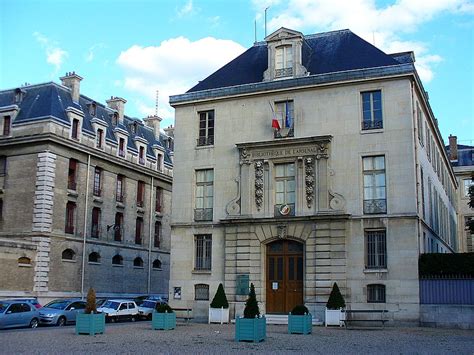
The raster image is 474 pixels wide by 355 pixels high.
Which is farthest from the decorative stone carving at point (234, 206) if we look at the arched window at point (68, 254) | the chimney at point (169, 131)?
the chimney at point (169, 131)

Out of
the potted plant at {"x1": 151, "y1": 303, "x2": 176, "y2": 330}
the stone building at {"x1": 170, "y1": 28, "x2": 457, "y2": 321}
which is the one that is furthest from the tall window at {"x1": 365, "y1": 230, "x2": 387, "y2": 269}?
the potted plant at {"x1": 151, "y1": 303, "x2": 176, "y2": 330}

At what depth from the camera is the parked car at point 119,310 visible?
113 feet

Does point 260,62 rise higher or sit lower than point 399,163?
higher

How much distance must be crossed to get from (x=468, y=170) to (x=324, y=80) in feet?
129

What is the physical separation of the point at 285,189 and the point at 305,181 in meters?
1.19

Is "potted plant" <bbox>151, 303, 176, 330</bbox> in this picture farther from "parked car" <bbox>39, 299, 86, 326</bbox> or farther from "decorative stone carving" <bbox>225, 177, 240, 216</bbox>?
"decorative stone carving" <bbox>225, 177, 240, 216</bbox>

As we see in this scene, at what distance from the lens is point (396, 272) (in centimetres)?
2781

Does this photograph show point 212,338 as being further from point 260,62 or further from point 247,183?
point 260,62

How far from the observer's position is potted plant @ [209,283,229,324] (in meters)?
29.7

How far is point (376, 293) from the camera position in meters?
28.2

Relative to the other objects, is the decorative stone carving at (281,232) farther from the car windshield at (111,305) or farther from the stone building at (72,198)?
the stone building at (72,198)

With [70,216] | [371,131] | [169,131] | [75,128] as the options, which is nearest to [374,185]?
[371,131]

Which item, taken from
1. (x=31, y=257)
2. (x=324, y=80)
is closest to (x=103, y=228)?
(x=31, y=257)

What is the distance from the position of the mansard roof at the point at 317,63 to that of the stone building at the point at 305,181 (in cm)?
10
